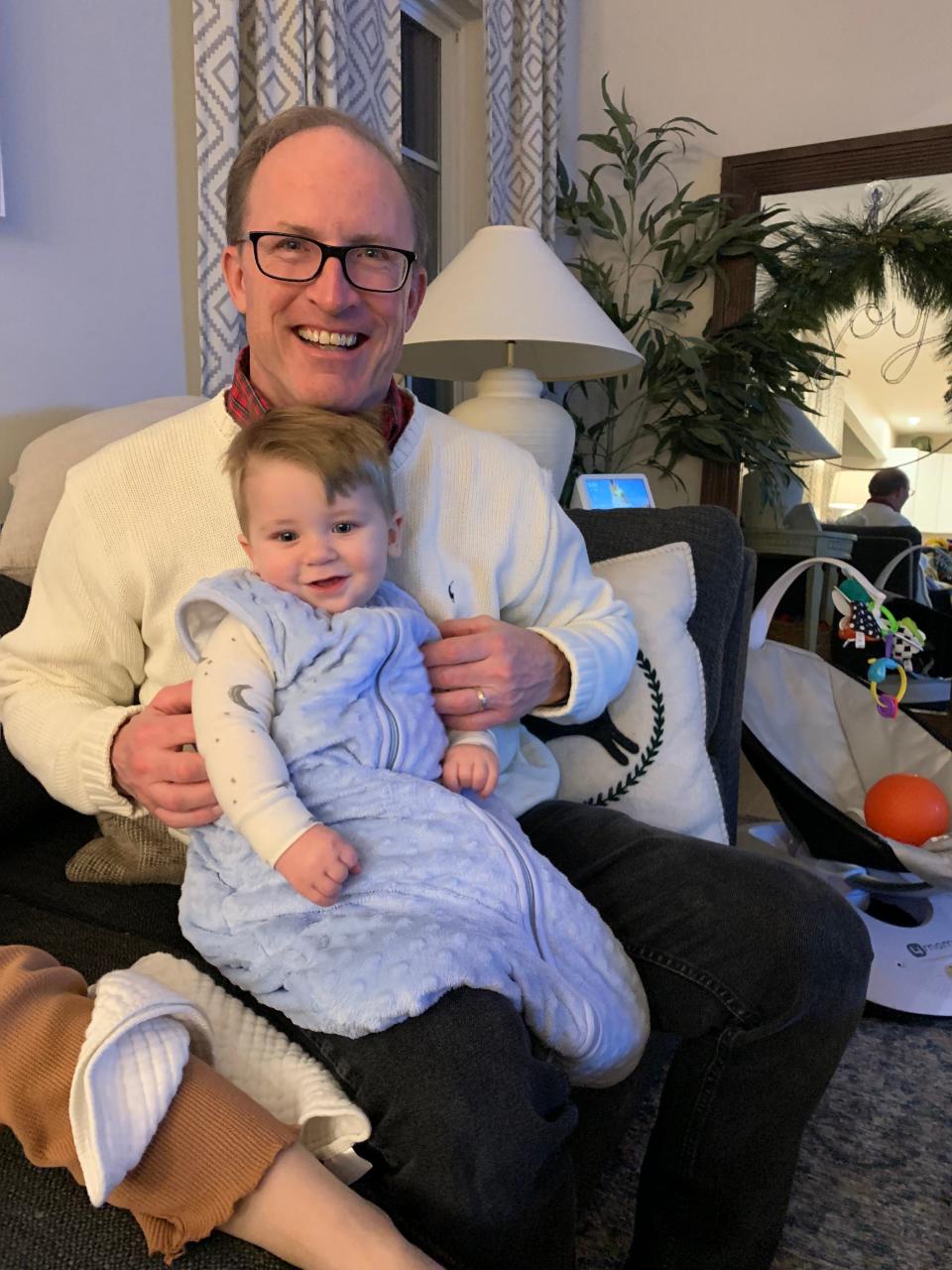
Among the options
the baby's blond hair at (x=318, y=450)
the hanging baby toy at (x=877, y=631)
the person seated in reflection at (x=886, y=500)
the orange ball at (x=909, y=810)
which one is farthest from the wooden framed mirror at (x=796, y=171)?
the baby's blond hair at (x=318, y=450)

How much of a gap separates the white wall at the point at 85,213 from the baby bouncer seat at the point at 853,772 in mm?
1214

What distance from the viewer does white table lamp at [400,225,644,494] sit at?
6.67 feet

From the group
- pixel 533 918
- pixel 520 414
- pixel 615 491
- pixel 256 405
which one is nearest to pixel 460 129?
pixel 520 414

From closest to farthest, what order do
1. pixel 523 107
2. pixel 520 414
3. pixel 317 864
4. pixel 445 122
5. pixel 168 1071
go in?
1. pixel 168 1071
2. pixel 317 864
3. pixel 520 414
4. pixel 523 107
5. pixel 445 122

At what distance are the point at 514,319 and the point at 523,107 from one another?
1.25m

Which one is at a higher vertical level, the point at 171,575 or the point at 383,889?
the point at 171,575

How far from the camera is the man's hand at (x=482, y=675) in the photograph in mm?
995

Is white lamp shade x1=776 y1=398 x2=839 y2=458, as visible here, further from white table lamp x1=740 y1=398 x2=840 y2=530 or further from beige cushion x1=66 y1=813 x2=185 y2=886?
beige cushion x1=66 y1=813 x2=185 y2=886

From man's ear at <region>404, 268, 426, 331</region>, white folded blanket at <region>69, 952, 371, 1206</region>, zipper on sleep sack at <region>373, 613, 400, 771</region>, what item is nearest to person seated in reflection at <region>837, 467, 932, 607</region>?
man's ear at <region>404, 268, 426, 331</region>

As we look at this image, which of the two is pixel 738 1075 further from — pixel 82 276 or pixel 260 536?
pixel 82 276

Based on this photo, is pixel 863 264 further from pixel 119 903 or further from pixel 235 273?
pixel 119 903

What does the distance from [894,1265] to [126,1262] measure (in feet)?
3.08

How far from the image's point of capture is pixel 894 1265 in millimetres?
1115

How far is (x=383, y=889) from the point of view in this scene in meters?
0.82
